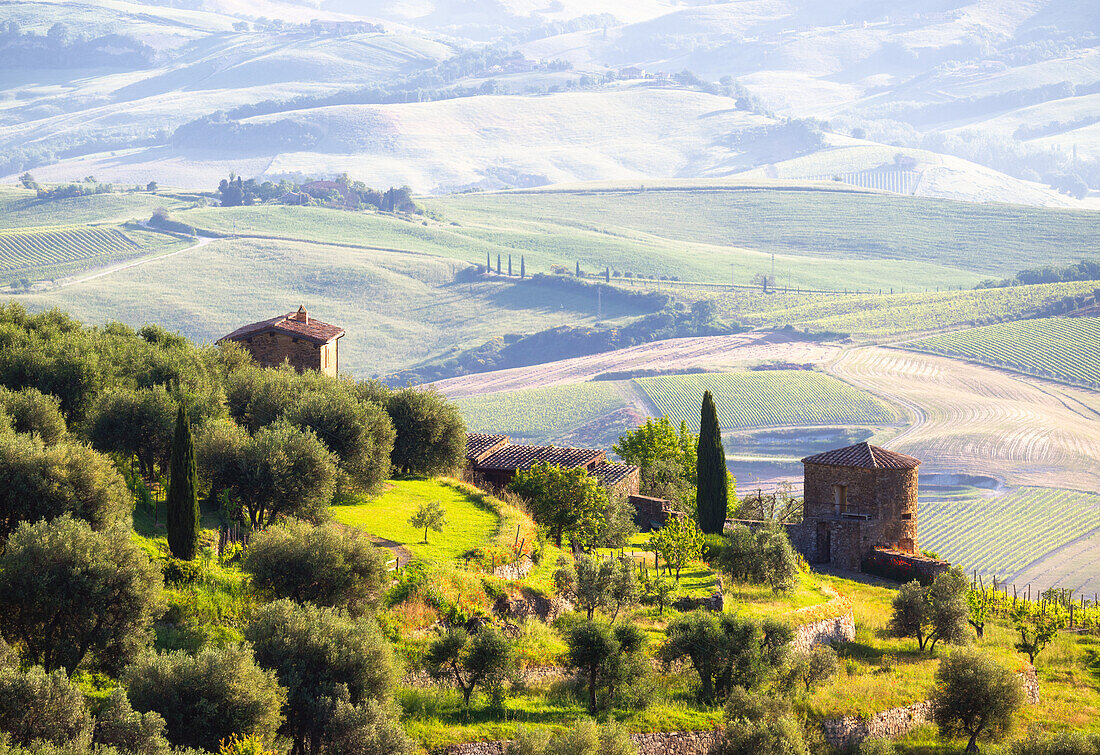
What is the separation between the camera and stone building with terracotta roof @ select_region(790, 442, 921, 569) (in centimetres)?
4544

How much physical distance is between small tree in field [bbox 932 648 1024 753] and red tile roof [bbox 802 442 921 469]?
16276mm

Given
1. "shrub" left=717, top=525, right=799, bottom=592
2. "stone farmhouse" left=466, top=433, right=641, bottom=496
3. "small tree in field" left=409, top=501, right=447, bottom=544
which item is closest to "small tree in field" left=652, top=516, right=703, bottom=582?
"shrub" left=717, top=525, right=799, bottom=592

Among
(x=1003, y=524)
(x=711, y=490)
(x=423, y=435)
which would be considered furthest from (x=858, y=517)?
(x=1003, y=524)

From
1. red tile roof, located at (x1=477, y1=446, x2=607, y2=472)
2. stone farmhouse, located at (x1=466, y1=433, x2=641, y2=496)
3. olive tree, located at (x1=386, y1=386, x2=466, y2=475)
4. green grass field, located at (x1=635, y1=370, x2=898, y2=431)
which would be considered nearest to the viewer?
olive tree, located at (x1=386, y1=386, x2=466, y2=475)

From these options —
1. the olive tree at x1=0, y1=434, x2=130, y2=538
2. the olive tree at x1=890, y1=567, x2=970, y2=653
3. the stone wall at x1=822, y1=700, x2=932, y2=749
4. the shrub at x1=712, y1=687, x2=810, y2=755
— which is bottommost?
the stone wall at x1=822, y1=700, x2=932, y2=749

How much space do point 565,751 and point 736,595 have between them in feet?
47.1

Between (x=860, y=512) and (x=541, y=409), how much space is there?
5097 inches

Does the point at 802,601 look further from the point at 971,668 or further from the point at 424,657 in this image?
the point at 424,657

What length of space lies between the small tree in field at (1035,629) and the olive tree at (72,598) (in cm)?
2522

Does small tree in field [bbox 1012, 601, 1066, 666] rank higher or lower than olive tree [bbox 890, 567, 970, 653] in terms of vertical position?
lower

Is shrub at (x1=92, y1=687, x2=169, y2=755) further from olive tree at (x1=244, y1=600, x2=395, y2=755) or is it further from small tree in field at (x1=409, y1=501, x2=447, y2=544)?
small tree in field at (x1=409, y1=501, x2=447, y2=544)

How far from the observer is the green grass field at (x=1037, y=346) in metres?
169

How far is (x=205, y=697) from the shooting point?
2197cm

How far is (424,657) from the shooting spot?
1049 inches
